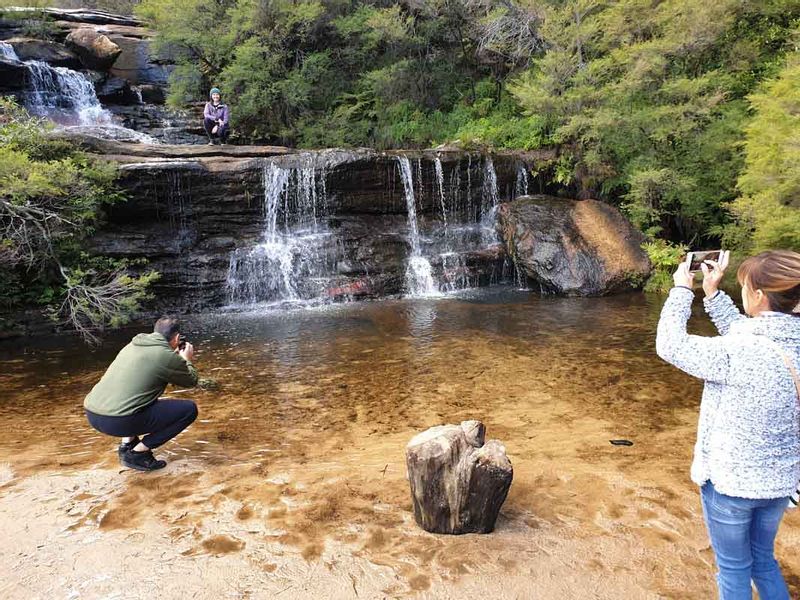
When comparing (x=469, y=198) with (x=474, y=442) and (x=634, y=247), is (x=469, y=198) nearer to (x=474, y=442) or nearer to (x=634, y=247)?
(x=634, y=247)

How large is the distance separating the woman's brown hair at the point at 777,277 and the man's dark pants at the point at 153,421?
13.0 feet

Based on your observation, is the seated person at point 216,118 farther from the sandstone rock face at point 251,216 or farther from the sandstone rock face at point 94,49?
the sandstone rock face at point 94,49

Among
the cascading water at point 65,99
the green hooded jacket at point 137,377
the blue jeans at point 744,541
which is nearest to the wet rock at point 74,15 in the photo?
the cascading water at point 65,99

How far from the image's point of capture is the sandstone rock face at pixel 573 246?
12242mm

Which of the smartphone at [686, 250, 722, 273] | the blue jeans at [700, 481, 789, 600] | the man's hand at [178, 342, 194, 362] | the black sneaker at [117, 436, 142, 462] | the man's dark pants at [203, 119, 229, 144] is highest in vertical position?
the man's dark pants at [203, 119, 229, 144]

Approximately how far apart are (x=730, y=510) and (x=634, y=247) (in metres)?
12.0

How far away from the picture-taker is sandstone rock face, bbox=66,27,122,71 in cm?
1877

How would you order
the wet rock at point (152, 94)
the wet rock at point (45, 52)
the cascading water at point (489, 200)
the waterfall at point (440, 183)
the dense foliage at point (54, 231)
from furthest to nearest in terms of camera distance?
1. the wet rock at point (152, 94)
2. the wet rock at point (45, 52)
3. the cascading water at point (489, 200)
4. the waterfall at point (440, 183)
5. the dense foliage at point (54, 231)

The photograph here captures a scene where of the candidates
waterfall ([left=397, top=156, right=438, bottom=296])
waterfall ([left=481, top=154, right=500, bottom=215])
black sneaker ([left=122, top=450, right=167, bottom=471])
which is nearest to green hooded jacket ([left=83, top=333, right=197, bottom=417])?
black sneaker ([left=122, top=450, right=167, bottom=471])

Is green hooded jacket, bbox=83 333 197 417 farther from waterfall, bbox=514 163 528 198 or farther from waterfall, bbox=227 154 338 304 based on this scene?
waterfall, bbox=514 163 528 198

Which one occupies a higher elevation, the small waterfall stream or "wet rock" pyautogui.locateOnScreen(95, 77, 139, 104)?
"wet rock" pyautogui.locateOnScreen(95, 77, 139, 104)

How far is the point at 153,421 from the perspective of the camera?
4.04 m

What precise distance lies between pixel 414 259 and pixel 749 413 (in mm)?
11882

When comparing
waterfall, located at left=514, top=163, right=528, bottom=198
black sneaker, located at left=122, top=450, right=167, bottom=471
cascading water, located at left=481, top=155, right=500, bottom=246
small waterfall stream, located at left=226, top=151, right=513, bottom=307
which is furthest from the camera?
waterfall, located at left=514, top=163, right=528, bottom=198
